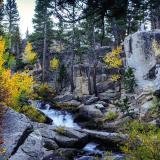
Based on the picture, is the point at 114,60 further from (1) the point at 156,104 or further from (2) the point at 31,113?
(2) the point at 31,113

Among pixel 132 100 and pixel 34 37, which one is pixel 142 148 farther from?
pixel 34 37

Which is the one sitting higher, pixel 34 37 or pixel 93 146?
pixel 34 37

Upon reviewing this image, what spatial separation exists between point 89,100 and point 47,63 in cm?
2484

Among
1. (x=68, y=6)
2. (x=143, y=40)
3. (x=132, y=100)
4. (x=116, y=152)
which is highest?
(x=143, y=40)

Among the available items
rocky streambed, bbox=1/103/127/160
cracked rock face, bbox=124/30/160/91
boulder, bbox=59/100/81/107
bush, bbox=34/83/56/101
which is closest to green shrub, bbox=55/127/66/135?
rocky streambed, bbox=1/103/127/160

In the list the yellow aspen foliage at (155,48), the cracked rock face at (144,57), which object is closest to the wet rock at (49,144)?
the cracked rock face at (144,57)

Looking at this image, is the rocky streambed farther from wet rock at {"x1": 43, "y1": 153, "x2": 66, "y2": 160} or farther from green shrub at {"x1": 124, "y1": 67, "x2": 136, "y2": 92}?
green shrub at {"x1": 124, "y1": 67, "x2": 136, "y2": 92}

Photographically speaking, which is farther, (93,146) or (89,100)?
(89,100)

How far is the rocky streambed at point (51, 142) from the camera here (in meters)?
14.4

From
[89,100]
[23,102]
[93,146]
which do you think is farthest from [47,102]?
[93,146]

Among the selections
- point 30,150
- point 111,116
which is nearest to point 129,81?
point 111,116

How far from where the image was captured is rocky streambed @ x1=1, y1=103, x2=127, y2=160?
1437cm

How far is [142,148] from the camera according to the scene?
1160 cm

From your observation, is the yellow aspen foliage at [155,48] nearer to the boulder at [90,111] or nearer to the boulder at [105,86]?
the boulder at [105,86]
